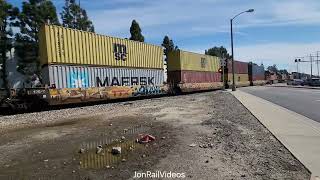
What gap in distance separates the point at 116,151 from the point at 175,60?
31115 mm

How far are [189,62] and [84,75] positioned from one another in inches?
735

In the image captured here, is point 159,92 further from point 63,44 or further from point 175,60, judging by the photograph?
point 63,44

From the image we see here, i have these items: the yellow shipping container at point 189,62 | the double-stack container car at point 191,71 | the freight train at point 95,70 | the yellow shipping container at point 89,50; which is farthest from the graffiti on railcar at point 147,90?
the yellow shipping container at point 189,62

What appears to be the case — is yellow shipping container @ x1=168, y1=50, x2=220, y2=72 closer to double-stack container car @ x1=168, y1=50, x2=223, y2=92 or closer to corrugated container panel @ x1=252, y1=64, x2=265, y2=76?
double-stack container car @ x1=168, y1=50, x2=223, y2=92

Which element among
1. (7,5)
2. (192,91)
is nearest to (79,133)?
(192,91)

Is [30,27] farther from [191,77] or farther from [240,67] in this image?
[240,67]

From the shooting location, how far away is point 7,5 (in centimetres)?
4219

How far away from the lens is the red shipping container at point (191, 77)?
1561 inches

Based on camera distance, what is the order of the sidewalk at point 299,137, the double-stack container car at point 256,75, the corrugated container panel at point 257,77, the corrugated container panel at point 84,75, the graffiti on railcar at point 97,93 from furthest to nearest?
1. the corrugated container panel at point 257,77
2. the double-stack container car at point 256,75
3. the graffiti on railcar at point 97,93
4. the corrugated container panel at point 84,75
5. the sidewalk at point 299,137

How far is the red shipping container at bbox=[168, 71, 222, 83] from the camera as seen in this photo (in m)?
39.7

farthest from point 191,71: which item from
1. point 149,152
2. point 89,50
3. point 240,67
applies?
point 149,152

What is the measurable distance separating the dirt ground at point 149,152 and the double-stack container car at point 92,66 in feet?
28.8

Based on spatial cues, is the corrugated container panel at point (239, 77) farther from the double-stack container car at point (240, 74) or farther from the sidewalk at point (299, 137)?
the sidewalk at point (299, 137)

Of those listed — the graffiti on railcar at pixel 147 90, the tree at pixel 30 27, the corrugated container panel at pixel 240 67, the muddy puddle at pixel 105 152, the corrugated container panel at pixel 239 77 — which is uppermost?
the tree at pixel 30 27
